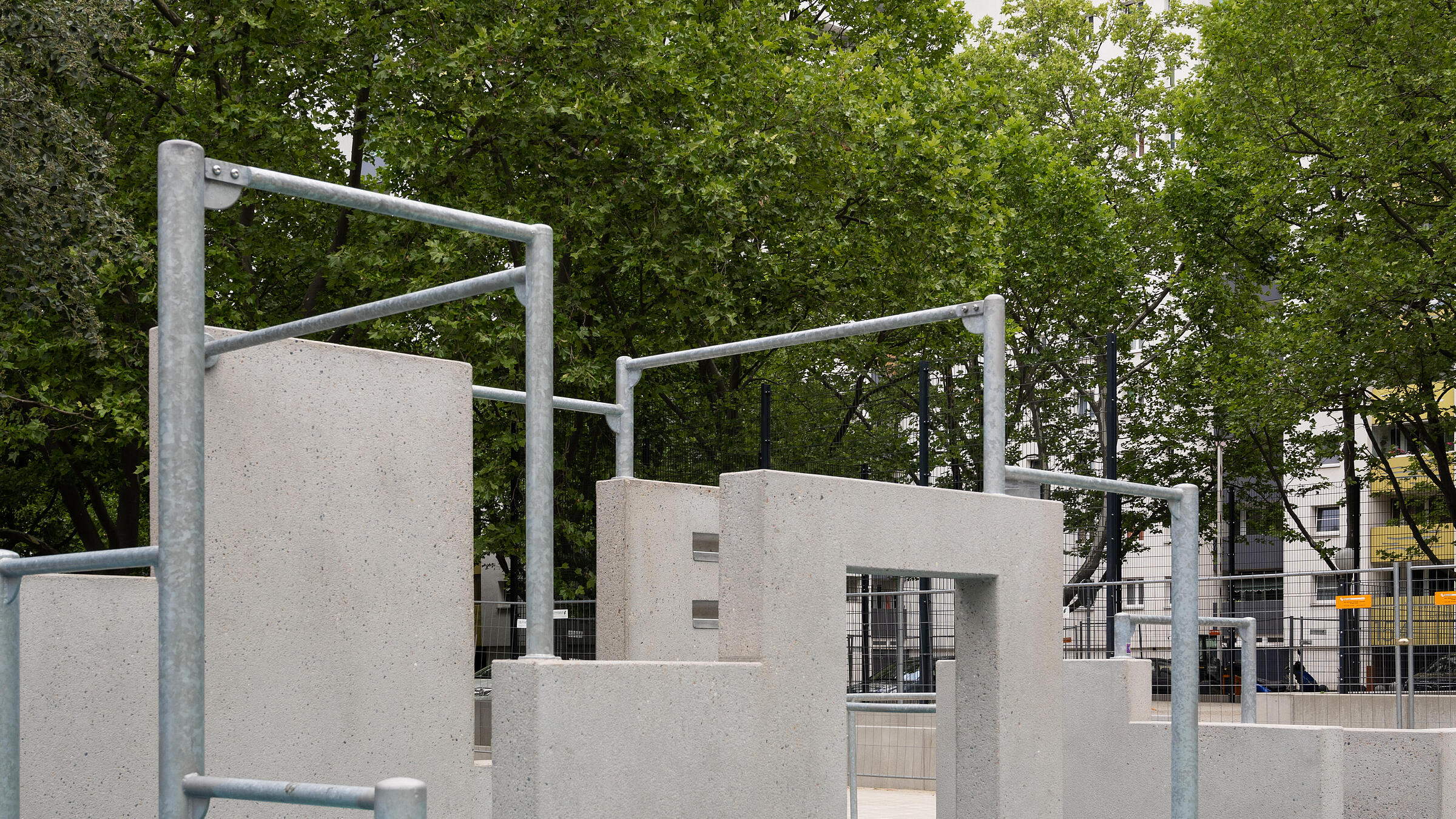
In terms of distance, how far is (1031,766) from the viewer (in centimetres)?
618

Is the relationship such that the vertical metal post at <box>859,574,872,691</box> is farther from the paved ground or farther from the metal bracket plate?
the metal bracket plate

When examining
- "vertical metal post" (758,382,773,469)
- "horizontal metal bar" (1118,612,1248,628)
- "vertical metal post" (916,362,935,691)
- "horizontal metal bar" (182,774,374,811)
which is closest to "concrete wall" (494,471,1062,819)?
"horizontal metal bar" (182,774,374,811)

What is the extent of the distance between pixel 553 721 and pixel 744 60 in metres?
15.3

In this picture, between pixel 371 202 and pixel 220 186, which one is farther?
pixel 371 202

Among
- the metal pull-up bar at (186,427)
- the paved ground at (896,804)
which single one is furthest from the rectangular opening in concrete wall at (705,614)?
the metal pull-up bar at (186,427)

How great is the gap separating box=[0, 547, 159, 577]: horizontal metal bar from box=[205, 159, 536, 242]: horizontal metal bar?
868 millimetres

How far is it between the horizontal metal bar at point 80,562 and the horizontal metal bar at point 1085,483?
13.0ft

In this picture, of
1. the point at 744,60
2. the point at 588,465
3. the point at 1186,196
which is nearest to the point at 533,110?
the point at 744,60

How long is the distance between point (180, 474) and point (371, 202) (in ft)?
3.11

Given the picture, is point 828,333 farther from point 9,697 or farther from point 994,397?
point 9,697

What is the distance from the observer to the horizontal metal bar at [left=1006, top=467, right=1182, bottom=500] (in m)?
6.14

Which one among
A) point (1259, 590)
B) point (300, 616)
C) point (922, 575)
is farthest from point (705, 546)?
point (1259, 590)

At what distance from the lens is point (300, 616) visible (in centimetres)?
487

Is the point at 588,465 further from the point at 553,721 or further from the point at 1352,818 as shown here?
the point at 553,721
